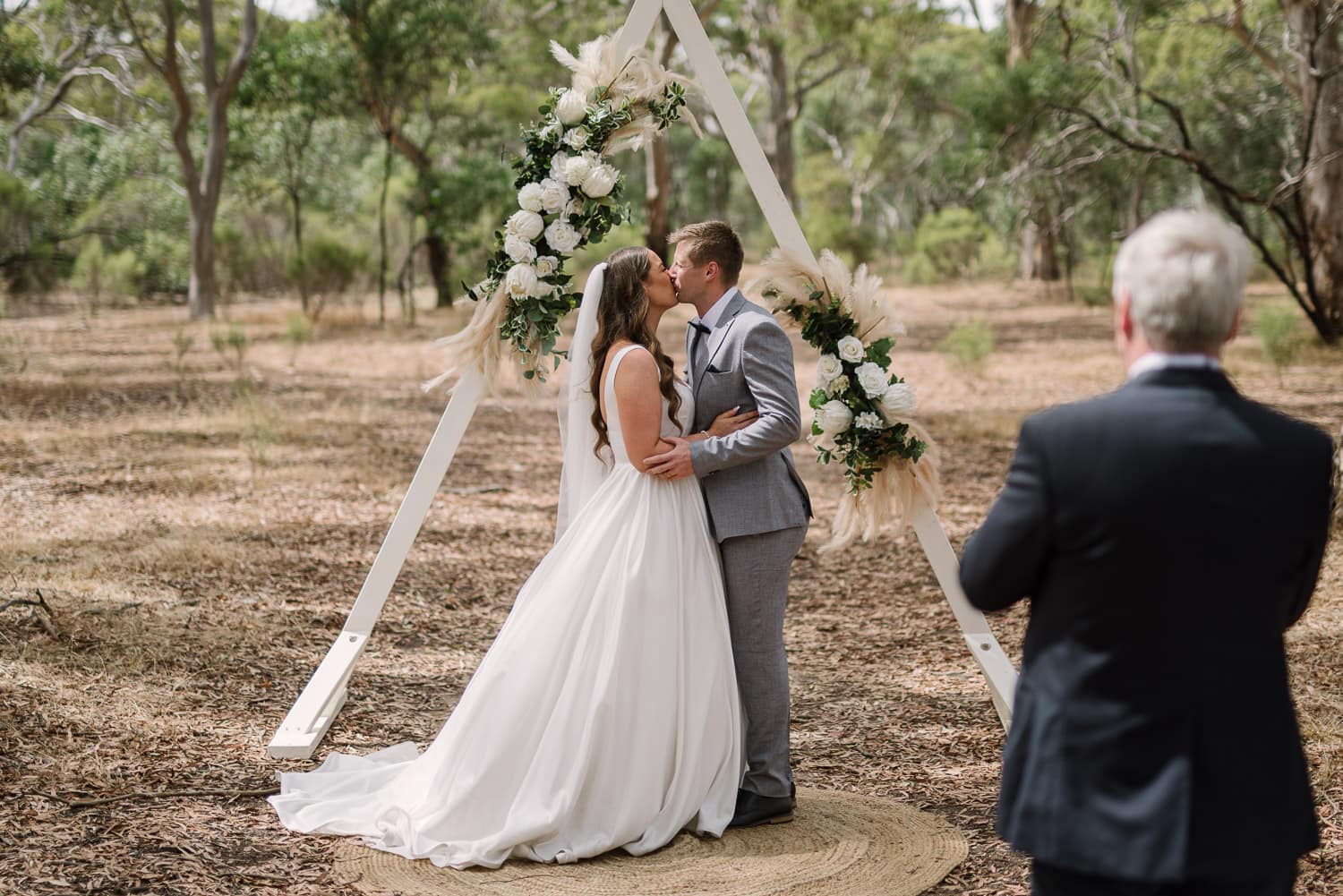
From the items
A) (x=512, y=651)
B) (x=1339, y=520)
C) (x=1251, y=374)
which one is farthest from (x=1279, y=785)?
(x=1251, y=374)

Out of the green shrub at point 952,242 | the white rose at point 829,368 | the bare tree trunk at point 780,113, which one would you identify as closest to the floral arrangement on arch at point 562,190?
the white rose at point 829,368

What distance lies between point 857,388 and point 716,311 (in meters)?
0.77

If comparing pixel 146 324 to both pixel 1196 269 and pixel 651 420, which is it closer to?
pixel 651 420

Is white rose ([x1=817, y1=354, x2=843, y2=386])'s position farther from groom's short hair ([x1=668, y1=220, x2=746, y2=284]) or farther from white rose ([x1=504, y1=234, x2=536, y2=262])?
white rose ([x1=504, y1=234, x2=536, y2=262])

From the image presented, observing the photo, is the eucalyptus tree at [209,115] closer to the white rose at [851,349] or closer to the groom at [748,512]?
the white rose at [851,349]

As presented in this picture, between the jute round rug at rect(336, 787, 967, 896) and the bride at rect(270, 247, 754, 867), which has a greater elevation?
the bride at rect(270, 247, 754, 867)

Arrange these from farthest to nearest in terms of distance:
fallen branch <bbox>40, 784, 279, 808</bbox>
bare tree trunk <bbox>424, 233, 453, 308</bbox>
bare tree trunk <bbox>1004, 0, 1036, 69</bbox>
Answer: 1. bare tree trunk <bbox>1004, 0, 1036, 69</bbox>
2. bare tree trunk <bbox>424, 233, 453, 308</bbox>
3. fallen branch <bbox>40, 784, 279, 808</bbox>

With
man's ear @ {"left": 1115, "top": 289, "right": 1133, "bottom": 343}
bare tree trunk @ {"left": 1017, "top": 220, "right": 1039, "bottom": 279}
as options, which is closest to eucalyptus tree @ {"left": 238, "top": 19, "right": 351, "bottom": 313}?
bare tree trunk @ {"left": 1017, "top": 220, "right": 1039, "bottom": 279}

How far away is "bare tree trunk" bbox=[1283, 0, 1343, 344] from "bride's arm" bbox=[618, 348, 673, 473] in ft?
36.3

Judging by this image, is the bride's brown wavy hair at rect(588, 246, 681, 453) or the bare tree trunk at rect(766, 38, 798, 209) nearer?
the bride's brown wavy hair at rect(588, 246, 681, 453)

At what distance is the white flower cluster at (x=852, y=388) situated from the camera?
14.5 feet

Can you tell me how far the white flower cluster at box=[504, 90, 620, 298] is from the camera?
445cm

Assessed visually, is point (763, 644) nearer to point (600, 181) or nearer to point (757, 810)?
point (757, 810)

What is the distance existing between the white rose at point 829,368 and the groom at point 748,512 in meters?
0.51
